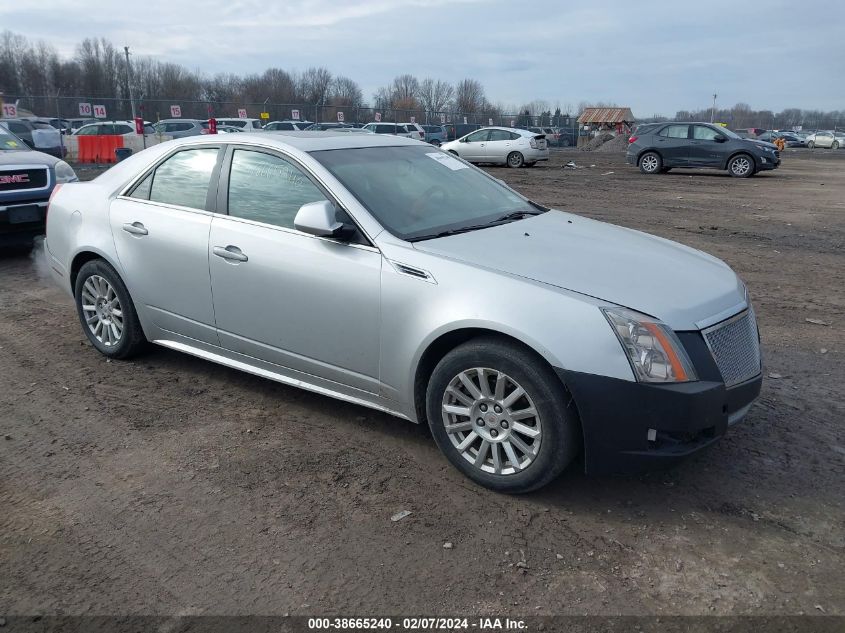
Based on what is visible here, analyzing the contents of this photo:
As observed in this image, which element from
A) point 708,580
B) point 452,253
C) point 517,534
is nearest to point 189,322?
point 452,253

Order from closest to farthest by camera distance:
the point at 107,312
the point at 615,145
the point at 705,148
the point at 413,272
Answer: the point at 413,272 → the point at 107,312 → the point at 705,148 → the point at 615,145

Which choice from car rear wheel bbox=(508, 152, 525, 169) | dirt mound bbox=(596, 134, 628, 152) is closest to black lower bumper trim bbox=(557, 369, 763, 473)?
car rear wheel bbox=(508, 152, 525, 169)

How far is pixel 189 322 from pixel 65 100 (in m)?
34.5

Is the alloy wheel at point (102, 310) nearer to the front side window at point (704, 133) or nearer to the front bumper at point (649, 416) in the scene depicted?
the front bumper at point (649, 416)

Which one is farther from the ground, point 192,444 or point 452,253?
point 452,253

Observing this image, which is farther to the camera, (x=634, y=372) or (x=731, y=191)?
(x=731, y=191)

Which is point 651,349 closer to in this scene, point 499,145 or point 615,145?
point 499,145

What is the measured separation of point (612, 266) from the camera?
11.9ft

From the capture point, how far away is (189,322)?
4.66m

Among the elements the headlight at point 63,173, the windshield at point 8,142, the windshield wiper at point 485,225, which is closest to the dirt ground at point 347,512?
the windshield wiper at point 485,225

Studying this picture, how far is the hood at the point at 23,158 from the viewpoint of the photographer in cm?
879

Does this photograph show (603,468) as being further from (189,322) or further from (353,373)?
(189,322)

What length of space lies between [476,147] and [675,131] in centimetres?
706

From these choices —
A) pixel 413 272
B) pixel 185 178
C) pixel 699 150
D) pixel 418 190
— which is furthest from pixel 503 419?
pixel 699 150
